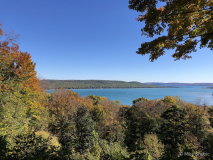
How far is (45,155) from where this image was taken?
2.16 meters

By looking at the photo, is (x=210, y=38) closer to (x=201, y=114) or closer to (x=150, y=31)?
(x=150, y=31)

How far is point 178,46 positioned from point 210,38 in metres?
0.73

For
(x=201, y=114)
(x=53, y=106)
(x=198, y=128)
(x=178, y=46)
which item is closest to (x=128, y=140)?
(x=198, y=128)

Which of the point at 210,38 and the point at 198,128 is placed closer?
the point at 210,38

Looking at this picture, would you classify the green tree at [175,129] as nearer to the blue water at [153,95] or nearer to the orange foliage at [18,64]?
the orange foliage at [18,64]

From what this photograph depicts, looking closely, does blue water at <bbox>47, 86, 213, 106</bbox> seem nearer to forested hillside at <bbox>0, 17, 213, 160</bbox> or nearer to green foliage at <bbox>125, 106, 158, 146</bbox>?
green foliage at <bbox>125, 106, 158, 146</bbox>

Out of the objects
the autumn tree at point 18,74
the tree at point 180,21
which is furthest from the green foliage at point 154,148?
the autumn tree at point 18,74

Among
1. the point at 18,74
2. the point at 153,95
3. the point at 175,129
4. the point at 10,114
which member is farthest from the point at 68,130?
the point at 153,95

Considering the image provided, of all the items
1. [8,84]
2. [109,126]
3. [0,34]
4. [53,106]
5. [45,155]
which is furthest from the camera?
[53,106]

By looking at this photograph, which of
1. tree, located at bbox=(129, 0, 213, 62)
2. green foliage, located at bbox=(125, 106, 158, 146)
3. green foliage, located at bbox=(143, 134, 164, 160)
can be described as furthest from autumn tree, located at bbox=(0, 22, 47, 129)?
green foliage, located at bbox=(125, 106, 158, 146)

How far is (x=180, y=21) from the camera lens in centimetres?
278

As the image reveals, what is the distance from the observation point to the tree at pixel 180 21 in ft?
8.41

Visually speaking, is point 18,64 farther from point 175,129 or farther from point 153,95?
point 153,95

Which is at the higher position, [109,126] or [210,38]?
[210,38]
